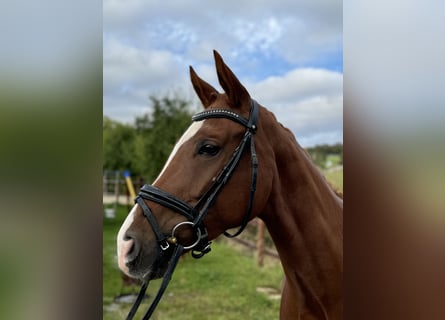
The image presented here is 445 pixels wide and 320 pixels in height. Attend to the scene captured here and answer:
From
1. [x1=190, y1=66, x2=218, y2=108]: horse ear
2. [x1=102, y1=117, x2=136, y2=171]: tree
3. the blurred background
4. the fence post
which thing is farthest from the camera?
[x1=102, y1=117, x2=136, y2=171]: tree

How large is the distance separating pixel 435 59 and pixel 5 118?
1.01 meters

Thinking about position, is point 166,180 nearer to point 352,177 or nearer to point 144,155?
point 352,177

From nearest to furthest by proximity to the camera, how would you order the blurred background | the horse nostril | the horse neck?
the blurred background
the horse nostril
the horse neck

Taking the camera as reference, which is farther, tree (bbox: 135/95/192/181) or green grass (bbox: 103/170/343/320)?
tree (bbox: 135/95/192/181)

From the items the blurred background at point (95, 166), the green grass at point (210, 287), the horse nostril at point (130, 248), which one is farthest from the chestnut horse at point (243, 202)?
the green grass at point (210, 287)

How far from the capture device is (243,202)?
1.74 m

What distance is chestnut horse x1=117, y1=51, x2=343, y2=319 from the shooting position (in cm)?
161

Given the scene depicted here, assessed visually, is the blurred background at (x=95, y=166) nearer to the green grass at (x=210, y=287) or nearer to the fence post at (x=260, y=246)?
the green grass at (x=210, y=287)

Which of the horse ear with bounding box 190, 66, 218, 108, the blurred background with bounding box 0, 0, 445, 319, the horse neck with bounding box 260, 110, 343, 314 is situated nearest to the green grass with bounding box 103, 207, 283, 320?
the horse neck with bounding box 260, 110, 343, 314

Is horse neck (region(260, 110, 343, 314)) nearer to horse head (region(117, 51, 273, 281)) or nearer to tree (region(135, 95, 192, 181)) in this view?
horse head (region(117, 51, 273, 281))

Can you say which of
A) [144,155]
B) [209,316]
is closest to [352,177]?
[209,316]

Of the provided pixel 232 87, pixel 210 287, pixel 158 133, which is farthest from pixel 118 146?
pixel 232 87

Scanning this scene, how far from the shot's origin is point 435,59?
819 mm

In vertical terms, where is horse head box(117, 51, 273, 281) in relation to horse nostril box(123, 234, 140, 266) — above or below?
above
